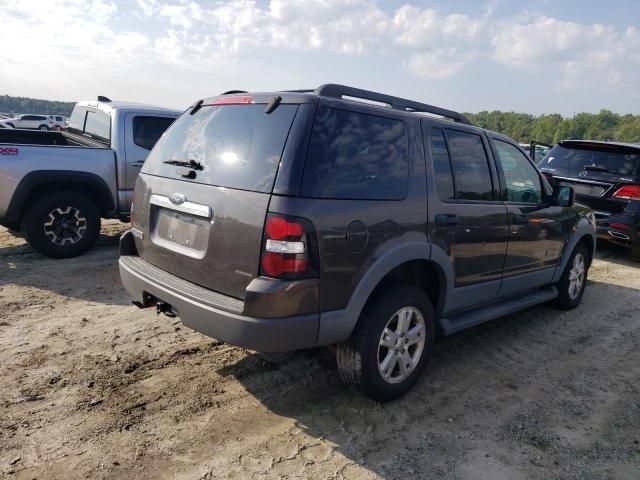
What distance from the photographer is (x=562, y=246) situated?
4879mm

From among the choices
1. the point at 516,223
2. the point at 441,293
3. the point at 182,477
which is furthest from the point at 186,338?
the point at 516,223

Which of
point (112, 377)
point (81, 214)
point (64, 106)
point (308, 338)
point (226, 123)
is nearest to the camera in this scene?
point (308, 338)

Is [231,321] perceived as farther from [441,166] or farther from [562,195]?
[562,195]

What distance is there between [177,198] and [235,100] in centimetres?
74

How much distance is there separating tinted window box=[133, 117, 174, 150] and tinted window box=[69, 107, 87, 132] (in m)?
1.29

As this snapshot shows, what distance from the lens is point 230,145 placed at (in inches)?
118

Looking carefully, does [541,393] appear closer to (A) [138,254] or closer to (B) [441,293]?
(B) [441,293]

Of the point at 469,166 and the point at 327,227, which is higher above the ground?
the point at 469,166

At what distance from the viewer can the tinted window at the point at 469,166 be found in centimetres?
362

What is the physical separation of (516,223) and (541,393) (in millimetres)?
1367

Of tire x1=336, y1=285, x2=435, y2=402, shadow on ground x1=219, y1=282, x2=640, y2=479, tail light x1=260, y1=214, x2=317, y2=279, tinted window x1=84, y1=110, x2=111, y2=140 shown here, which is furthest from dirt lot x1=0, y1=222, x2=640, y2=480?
tinted window x1=84, y1=110, x2=111, y2=140

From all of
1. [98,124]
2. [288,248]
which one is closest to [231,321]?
[288,248]

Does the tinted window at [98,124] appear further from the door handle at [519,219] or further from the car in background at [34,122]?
the car in background at [34,122]

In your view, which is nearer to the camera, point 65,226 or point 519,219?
point 519,219
